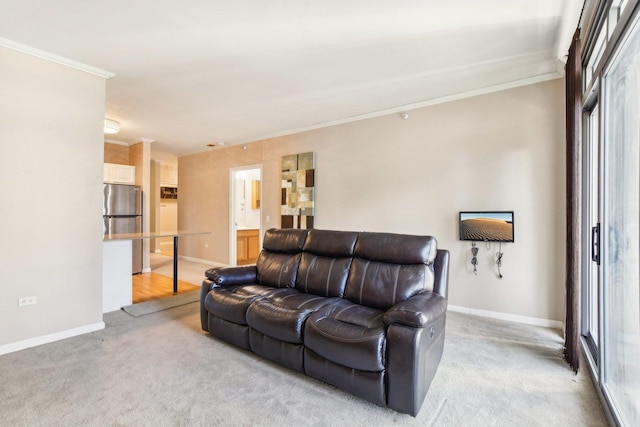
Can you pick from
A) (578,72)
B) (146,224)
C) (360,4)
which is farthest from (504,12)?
(146,224)

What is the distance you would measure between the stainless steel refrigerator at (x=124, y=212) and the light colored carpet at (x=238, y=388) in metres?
3.19

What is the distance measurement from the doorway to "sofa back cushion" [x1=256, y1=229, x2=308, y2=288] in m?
2.55

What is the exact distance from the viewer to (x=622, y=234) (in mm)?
1801

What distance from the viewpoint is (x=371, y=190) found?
4.41 m

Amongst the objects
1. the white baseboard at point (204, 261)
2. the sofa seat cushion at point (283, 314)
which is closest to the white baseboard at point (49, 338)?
the sofa seat cushion at point (283, 314)

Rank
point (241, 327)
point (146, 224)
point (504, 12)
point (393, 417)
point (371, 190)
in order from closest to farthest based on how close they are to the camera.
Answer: point (393, 417), point (504, 12), point (241, 327), point (371, 190), point (146, 224)

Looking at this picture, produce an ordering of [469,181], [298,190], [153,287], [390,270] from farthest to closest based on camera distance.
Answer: [298,190] → [153,287] → [469,181] → [390,270]

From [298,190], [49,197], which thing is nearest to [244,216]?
[298,190]

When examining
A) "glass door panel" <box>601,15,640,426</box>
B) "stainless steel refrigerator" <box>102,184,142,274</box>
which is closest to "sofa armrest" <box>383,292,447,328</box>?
"glass door panel" <box>601,15,640,426</box>

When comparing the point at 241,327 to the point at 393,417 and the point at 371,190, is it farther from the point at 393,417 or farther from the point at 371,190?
the point at 371,190

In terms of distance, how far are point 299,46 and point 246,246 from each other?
4.95 metres

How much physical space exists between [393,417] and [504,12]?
9.38 ft

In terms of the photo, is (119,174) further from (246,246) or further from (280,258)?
(280,258)

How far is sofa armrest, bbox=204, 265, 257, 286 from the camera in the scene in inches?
118
